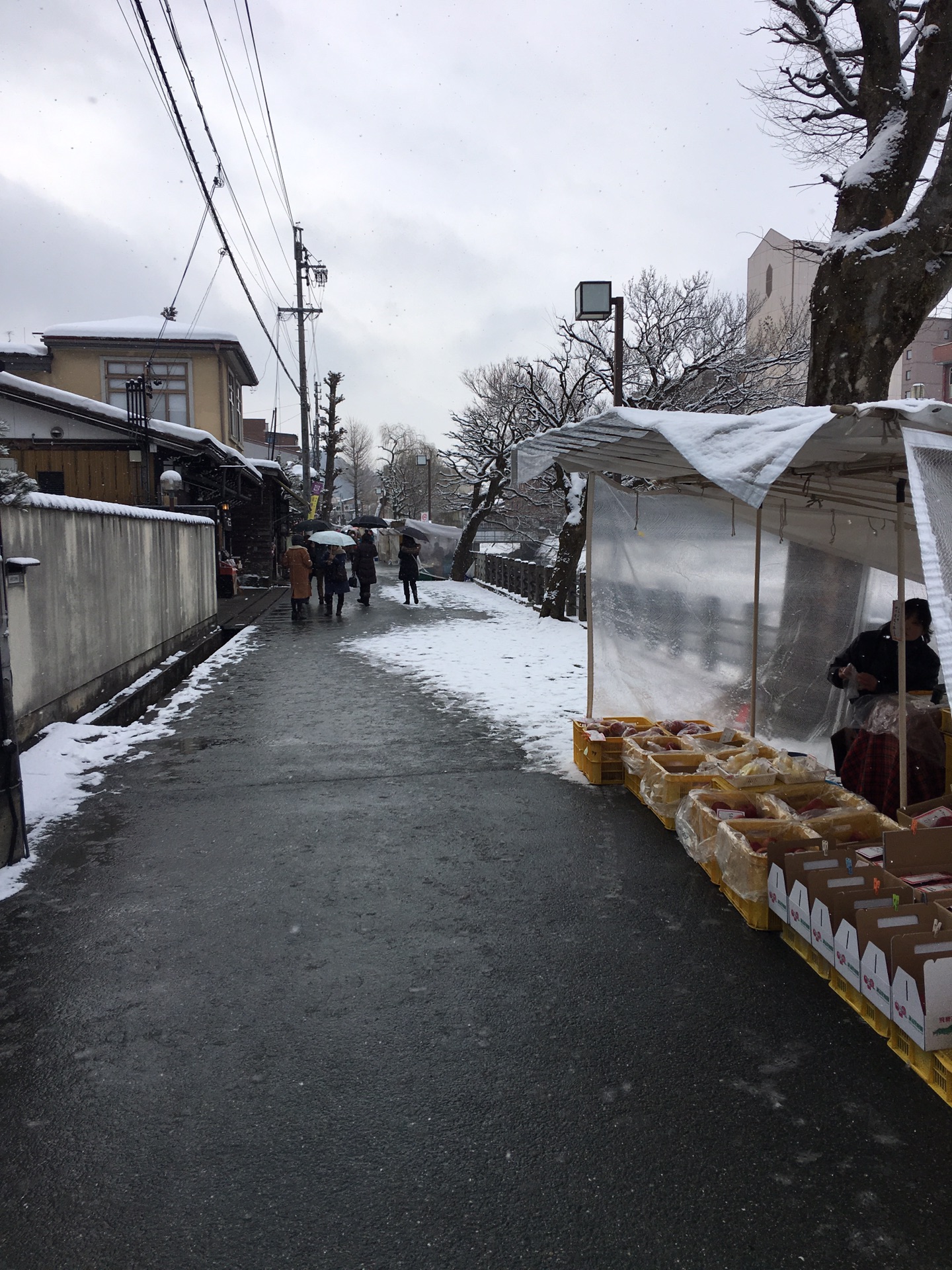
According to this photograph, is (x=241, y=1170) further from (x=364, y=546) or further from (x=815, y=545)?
(x=364, y=546)

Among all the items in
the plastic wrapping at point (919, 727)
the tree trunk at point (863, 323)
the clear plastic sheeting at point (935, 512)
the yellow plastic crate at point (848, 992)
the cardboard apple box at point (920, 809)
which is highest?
the tree trunk at point (863, 323)

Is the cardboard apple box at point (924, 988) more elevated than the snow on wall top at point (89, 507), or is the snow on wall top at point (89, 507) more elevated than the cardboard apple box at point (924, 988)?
the snow on wall top at point (89, 507)

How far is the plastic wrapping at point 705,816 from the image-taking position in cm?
443

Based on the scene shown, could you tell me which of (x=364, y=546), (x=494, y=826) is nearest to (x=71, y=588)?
(x=494, y=826)

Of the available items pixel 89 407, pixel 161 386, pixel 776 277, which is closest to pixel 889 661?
pixel 89 407

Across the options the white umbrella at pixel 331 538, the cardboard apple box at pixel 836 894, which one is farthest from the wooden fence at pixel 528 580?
the cardboard apple box at pixel 836 894

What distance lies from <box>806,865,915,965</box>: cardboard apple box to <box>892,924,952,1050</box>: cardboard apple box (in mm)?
361

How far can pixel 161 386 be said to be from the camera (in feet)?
85.6

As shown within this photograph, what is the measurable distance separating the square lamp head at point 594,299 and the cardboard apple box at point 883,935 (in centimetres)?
898

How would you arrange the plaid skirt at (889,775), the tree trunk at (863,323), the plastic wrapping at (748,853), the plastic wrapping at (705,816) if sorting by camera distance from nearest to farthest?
the plastic wrapping at (748,853), the plastic wrapping at (705,816), the plaid skirt at (889,775), the tree trunk at (863,323)

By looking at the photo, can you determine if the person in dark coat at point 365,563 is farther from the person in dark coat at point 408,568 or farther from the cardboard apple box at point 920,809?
the cardboard apple box at point 920,809

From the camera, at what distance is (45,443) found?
19.0 meters

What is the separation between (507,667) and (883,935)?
27.5ft

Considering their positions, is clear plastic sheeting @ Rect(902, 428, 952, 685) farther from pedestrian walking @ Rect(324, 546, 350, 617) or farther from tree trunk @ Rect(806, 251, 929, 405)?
pedestrian walking @ Rect(324, 546, 350, 617)
